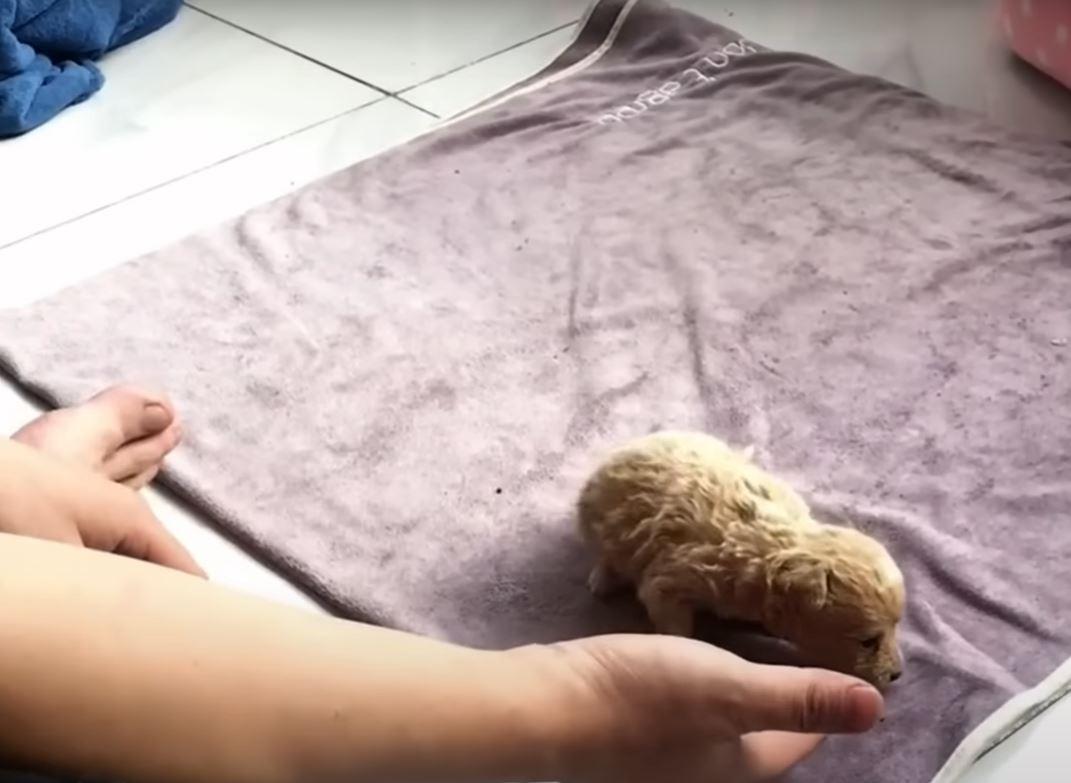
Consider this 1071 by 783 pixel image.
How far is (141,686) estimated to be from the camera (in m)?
0.58

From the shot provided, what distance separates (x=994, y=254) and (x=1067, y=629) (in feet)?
1.58

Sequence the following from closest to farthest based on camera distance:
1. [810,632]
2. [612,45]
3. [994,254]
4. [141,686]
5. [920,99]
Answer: [141,686] < [810,632] < [994,254] < [920,99] < [612,45]

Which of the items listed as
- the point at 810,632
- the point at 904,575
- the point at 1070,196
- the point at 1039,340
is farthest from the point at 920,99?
the point at 810,632

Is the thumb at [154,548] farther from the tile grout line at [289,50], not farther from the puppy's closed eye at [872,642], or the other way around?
the tile grout line at [289,50]

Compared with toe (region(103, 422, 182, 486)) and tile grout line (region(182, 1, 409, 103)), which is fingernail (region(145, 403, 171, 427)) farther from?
tile grout line (region(182, 1, 409, 103))

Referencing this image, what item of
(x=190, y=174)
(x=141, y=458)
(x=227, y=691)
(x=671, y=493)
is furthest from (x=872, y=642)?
(x=190, y=174)

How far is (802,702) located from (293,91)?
1244mm

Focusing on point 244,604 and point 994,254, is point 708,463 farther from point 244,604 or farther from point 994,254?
point 994,254

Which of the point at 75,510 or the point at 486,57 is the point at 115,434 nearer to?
the point at 75,510

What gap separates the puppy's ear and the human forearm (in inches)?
8.2

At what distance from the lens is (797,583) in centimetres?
83

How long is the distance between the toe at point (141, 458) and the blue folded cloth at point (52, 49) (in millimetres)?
760

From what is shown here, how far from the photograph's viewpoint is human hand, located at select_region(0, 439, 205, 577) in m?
0.80

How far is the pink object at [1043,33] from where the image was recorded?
158cm
